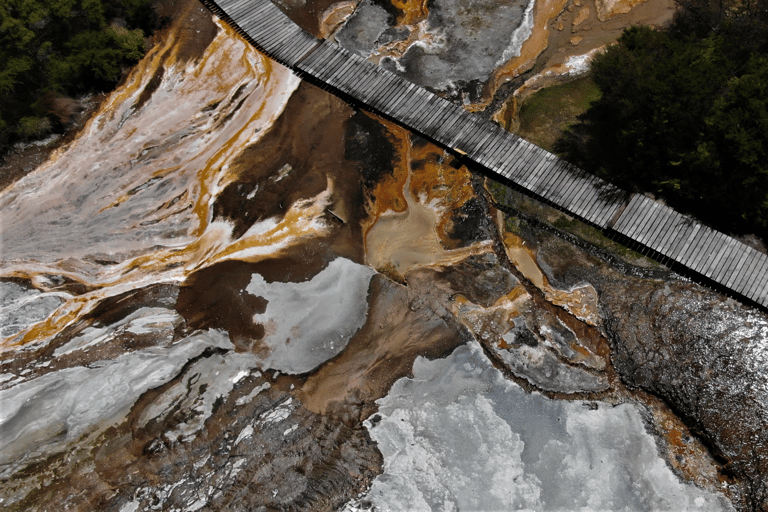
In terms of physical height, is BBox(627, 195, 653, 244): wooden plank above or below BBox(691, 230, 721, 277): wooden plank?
above

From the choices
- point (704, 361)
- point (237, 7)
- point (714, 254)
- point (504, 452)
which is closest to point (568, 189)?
point (714, 254)

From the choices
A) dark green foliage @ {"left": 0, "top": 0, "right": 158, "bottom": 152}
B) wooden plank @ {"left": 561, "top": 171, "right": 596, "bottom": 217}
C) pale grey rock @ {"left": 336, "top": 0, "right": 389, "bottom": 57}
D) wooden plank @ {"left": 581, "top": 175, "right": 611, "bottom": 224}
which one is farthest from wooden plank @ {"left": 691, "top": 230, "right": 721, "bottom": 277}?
dark green foliage @ {"left": 0, "top": 0, "right": 158, "bottom": 152}

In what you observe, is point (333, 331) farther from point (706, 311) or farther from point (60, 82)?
point (60, 82)

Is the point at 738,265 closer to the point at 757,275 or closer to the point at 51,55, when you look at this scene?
the point at 757,275

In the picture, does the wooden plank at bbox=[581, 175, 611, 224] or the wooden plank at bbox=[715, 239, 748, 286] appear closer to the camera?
the wooden plank at bbox=[715, 239, 748, 286]

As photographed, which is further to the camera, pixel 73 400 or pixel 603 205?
pixel 603 205

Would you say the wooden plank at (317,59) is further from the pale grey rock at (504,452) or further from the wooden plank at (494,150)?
the pale grey rock at (504,452)

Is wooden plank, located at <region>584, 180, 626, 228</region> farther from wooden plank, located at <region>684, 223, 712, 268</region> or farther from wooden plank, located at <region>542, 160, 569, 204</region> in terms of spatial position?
wooden plank, located at <region>684, 223, 712, 268</region>
